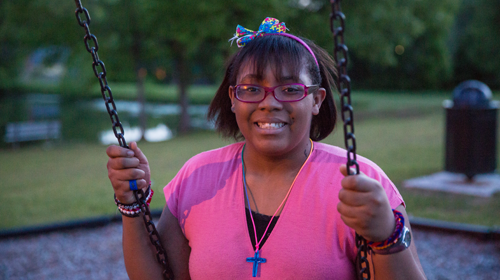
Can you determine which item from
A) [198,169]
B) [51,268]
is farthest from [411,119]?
[198,169]

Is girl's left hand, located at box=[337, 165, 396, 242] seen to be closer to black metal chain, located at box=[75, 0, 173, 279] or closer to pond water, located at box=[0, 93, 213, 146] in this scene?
black metal chain, located at box=[75, 0, 173, 279]

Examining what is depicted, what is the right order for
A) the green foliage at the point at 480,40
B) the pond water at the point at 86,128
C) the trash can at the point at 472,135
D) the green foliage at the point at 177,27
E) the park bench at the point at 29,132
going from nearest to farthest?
the trash can at the point at 472,135
the green foliage at the point at 177,27
the park bench at the point at 29,132
the pond water at the point at 86,128
the green foliage at the point at 480,40

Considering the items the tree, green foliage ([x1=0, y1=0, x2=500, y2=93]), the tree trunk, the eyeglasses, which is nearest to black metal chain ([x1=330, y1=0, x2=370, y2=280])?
the eyeglasses

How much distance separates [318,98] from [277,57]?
273 mm

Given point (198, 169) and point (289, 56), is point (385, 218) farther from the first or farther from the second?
point (198, 169)

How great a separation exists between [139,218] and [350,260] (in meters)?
0.88

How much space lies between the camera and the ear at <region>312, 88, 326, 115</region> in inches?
77.7

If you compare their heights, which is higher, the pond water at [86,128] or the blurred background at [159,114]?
the blurred background at [159,114]

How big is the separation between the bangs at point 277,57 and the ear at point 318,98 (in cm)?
7

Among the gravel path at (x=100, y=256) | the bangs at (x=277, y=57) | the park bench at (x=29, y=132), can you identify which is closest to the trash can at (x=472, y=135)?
the gravel path at (x=100, y=256)

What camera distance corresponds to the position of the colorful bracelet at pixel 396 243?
1532 millimetres

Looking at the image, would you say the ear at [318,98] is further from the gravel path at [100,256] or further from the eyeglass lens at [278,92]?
the gravel path at [100,256]

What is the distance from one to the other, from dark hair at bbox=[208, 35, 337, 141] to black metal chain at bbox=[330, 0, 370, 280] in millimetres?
354

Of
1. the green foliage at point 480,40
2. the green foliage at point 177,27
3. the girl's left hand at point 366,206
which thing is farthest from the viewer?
the green foliage at point 480,40
